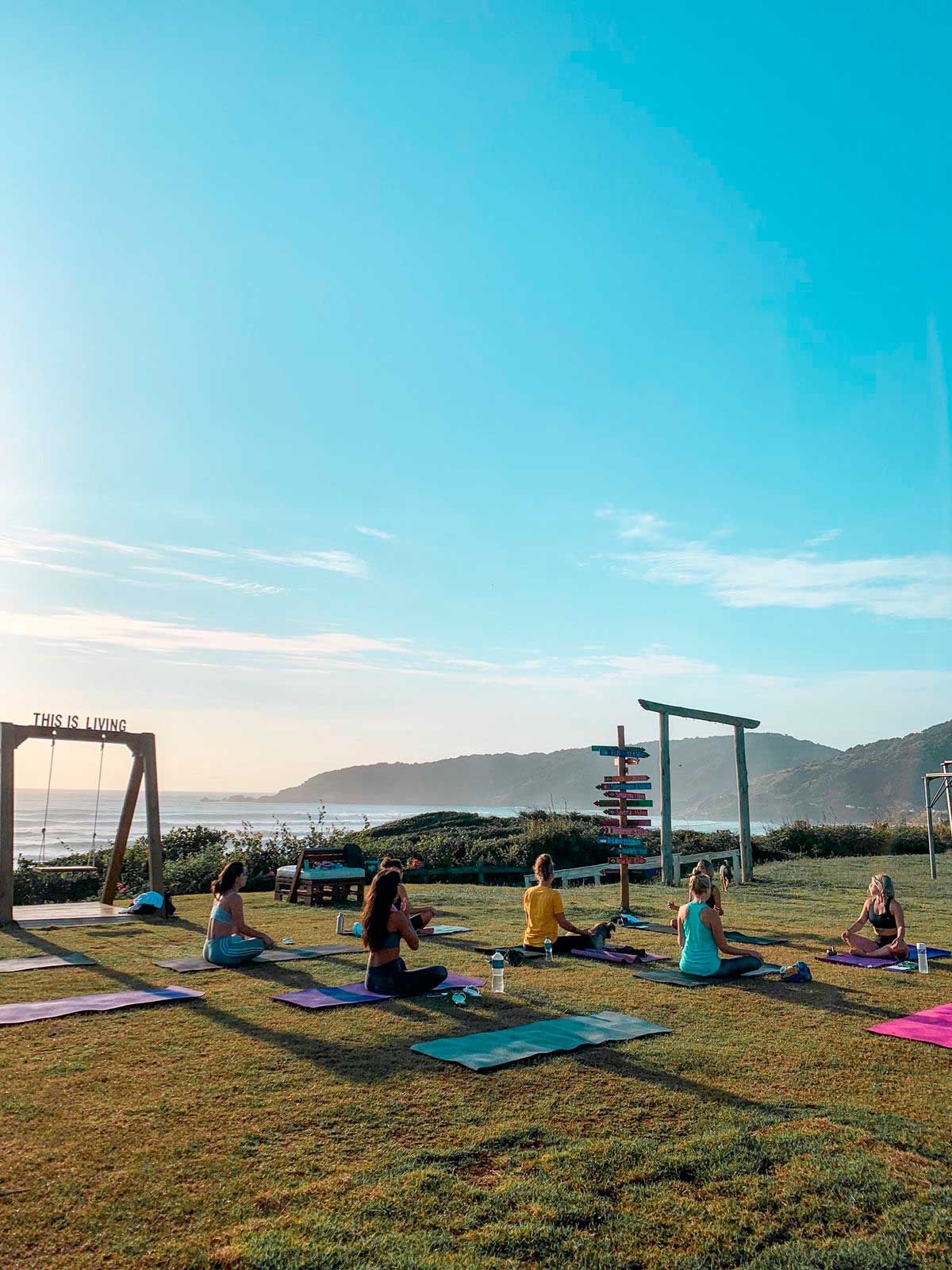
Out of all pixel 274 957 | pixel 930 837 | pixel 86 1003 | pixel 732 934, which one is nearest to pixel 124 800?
pixel 274 957

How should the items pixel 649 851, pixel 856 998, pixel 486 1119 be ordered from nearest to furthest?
pixel 486 1119 < pixel 856 998 < pixel 649 851

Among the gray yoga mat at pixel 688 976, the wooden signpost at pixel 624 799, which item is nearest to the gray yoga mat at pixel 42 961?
the gray yoga mat at pixel 688 976

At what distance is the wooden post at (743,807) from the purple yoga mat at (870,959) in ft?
28.0

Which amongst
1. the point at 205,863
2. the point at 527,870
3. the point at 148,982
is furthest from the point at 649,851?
the point at 148,982

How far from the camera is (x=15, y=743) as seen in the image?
1447 cm

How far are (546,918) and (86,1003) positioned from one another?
481 cm

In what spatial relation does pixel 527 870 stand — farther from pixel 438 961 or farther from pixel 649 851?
pixel 438 961

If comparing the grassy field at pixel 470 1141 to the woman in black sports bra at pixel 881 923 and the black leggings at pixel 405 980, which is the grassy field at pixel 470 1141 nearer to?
the black leggings at pixel 405 980

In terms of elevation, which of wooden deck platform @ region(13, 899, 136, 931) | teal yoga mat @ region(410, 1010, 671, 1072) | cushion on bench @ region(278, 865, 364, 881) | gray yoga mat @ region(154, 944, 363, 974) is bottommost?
wooden deck platform @ region(13, 899, 136, 931)

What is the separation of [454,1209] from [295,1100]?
5.43 ft

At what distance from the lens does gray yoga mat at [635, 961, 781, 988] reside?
27.8 ft

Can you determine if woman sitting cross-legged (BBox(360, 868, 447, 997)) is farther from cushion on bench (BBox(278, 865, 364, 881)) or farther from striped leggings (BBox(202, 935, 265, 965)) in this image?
cushion on bench (BBox(278, 865, 364, 881))

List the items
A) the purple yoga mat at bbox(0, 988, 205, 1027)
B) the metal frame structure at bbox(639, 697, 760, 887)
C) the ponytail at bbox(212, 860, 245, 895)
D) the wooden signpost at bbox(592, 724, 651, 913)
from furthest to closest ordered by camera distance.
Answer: the metal frame structure at bbox(639, 697, 760, 887) → the wooden signpost at bbox(592, 724, 651, 913) → the ponytail at bbox(212, 860, 245, 895) → the purple yoga mat at bbox(0, 988, 205, 1027)

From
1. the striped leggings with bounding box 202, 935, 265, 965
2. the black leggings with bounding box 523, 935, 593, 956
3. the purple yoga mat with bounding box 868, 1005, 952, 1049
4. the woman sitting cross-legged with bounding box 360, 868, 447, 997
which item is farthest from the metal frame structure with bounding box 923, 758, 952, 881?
the striped leggings with bounding box 202, 935, 265, 965
